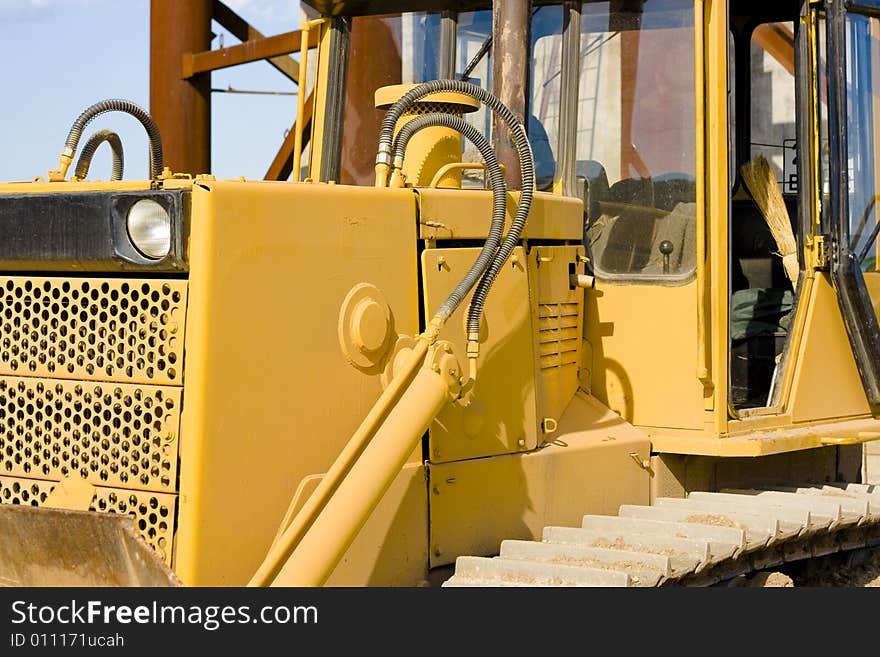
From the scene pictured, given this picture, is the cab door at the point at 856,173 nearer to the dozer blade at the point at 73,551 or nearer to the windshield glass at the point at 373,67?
the windshield glass at the point at 373,67

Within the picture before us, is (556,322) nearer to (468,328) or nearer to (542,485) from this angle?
(542,485)

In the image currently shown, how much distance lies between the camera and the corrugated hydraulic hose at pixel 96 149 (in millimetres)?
4105

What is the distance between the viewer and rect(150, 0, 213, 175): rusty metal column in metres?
11.1

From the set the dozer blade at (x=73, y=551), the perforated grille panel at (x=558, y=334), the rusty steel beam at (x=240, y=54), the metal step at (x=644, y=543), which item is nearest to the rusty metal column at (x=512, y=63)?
the perforated grille panel at (x=558, y=334)

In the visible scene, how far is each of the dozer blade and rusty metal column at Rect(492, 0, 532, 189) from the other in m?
1.80

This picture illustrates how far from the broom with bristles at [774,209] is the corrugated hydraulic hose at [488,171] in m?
1.69

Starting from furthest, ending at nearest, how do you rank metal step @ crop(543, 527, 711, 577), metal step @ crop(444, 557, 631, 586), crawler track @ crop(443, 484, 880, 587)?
1. metal step @ crop(543, 527, 711, 577)
2. crawler track @ crop(443, 484, 880, 587)
3. metal step @ crop(444, 557, 631, 586)

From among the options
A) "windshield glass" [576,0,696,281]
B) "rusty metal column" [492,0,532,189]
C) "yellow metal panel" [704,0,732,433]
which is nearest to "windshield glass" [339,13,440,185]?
"rusty metal column" [492,0,532,189]

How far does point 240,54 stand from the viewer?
10766 mm

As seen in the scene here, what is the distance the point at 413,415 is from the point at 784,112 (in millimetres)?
11731

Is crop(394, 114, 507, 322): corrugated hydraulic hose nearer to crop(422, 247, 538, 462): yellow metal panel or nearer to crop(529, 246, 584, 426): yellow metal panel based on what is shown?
crop(422, 247, 538, 462): yellow metal panel

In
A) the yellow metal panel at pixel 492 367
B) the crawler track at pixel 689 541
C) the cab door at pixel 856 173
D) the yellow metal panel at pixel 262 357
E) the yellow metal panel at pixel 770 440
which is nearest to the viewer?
the yellow metal panel at pixel 262 357

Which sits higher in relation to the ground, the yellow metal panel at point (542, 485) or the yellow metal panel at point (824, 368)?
the yellow metal panel at point (824, 368)

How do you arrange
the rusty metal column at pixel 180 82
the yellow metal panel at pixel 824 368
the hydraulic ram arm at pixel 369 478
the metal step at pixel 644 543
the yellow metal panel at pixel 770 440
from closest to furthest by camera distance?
the hydraulic ram arm at pixel 369 478
the metal step at pixel 644 543
the yellow metal panel at pixel 770 440
the yellow metal panel at pixel 824 368
the rusty metal column at pixel 180 82
